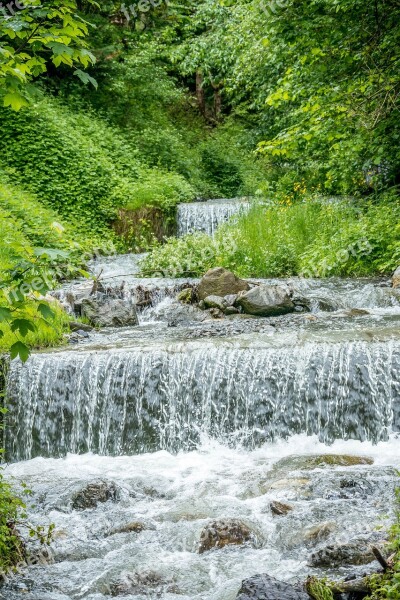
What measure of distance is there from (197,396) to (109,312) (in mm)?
3501

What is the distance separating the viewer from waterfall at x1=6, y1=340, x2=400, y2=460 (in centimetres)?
819

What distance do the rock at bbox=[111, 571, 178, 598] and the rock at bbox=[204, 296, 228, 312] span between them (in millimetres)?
6508

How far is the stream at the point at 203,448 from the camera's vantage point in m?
5.40

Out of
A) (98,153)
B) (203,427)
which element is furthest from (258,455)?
(98,153)

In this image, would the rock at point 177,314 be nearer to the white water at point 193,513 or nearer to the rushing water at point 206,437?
the rushing water at point 206,437

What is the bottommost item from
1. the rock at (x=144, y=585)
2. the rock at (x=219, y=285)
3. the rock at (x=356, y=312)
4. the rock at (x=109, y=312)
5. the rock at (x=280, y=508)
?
the rock at (x=144, y=585)

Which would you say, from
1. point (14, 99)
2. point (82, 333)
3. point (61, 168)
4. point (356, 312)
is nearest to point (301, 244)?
point (356, 312)

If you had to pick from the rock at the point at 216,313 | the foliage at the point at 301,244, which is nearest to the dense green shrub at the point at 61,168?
the foliage at the point at 301,244

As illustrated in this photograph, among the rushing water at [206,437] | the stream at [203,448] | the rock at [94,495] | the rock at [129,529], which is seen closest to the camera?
the stream at [203,448]

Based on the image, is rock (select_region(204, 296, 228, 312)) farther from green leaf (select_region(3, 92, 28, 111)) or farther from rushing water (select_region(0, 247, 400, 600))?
green leaf (select_region(3, 92, 28, 111))

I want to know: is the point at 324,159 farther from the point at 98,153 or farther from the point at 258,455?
the point at 258,455

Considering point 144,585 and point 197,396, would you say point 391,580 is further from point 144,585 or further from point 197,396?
point 197,396

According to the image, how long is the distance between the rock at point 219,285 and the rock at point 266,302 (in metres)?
0.62

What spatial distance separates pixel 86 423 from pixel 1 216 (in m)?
7.58
